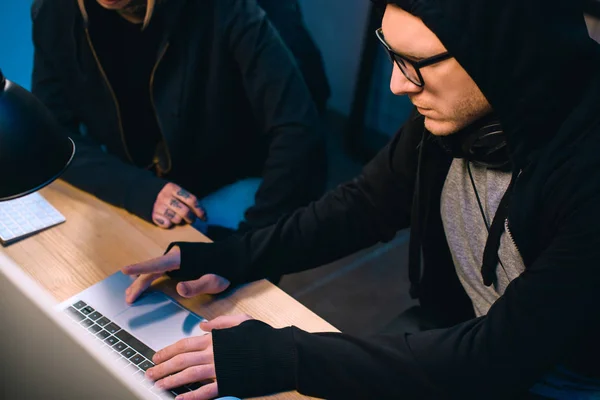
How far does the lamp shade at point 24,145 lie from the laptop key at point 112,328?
30 cm

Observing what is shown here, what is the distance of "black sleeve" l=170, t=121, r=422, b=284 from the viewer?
48.1 inches

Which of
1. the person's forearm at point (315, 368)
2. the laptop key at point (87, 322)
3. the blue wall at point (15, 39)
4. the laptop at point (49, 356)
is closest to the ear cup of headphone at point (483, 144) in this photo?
the person's forearm at point (315, 368)

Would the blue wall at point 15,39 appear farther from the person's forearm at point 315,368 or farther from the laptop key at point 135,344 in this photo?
the person's forearm at point 315,368

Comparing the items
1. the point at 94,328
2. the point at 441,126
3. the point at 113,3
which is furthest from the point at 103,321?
the point at 113,3

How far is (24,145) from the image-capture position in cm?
86

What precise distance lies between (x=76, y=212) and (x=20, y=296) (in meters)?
0.90

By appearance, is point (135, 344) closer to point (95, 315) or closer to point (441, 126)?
point (95, 315)

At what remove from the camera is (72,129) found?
176 centimetres

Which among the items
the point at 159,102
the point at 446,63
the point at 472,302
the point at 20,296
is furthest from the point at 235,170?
the point at 20,296

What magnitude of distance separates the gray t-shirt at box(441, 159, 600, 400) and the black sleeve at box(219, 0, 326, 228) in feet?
1.68

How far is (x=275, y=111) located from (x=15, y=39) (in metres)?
1.20

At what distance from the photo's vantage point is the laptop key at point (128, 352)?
101cm

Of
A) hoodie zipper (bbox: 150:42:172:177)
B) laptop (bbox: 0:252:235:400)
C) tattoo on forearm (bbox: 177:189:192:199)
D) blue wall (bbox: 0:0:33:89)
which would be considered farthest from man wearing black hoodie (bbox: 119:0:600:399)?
blue wall (bbox: 0:0:33:89)

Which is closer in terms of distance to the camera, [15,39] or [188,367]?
[188,367]
